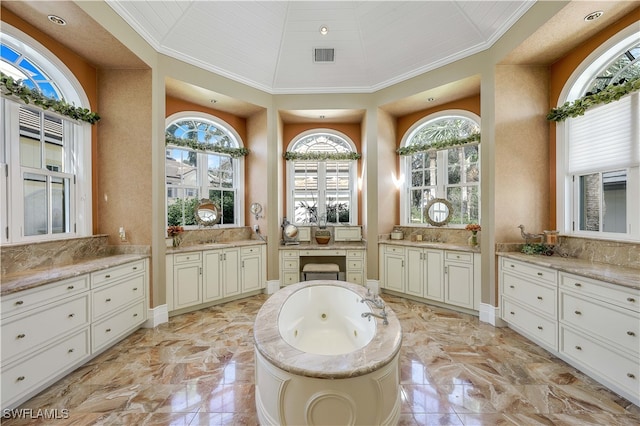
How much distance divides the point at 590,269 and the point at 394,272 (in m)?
2.45

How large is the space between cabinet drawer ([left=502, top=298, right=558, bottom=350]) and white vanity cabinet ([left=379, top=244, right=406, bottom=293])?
1.46 meters

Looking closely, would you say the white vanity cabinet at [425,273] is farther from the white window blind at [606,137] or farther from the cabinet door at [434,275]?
the white window blind at [606,137]

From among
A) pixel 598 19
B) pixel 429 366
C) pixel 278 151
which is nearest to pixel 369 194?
pixel 278 151

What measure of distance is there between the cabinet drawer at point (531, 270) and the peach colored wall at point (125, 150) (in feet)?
15.3

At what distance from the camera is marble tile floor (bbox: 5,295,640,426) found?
1851 millimetres

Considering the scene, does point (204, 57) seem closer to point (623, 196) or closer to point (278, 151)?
point (278, 151)

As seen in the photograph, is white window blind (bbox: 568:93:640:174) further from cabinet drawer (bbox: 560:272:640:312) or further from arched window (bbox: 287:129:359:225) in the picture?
arched window (bbox: 287:129:359:225)

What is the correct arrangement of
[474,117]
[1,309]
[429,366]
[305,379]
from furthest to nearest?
[474,117] < [429,366] < [1,309] < [305,379]

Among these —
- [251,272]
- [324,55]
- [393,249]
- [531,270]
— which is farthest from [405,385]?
[324,55]

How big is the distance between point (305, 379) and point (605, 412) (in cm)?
234

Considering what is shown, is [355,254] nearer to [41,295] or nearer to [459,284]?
[459,284]

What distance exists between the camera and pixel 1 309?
182 centimetres

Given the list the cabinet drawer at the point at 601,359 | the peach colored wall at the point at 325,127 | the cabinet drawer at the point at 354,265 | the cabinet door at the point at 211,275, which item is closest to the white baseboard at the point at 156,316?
the cabinet door at the point at 211,275

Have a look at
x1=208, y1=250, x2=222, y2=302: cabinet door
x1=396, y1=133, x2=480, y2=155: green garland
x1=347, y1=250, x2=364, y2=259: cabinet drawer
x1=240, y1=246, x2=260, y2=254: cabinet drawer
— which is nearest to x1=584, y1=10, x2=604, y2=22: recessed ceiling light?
x1=396, y1=133, x2=480, y2=155: green garland
